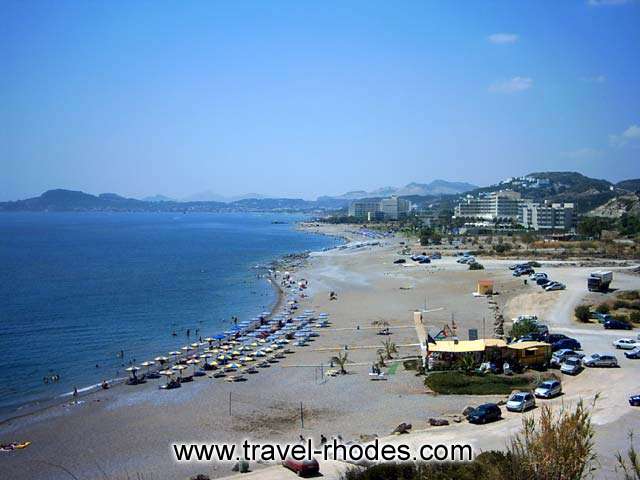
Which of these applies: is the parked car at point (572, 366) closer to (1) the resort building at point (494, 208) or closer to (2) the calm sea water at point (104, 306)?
(2) the calm sea water at point (104, 306)

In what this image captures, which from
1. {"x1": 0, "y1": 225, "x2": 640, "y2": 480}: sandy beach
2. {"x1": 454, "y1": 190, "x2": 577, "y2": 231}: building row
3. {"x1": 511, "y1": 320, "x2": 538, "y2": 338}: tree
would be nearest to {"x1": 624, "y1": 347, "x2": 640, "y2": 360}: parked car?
{"x1": 0, "y1": 225, "x2": 640, "y2": 480}: sandy beach

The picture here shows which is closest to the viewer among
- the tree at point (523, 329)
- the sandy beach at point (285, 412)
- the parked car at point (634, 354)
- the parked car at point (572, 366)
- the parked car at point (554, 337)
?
the sandy beach at point (285, 412)

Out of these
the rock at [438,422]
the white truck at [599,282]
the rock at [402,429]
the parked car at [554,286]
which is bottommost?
the rock at [402,429]

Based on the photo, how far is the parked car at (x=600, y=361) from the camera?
2342 centimetres

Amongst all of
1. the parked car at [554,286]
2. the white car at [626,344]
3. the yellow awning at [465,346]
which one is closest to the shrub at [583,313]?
the white car at [626,344]

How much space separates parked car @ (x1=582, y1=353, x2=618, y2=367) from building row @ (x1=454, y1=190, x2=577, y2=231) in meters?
82.0

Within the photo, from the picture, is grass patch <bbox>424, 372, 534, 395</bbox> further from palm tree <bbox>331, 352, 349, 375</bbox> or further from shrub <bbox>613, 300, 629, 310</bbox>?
shrub <bbox>613, 300, 629, 310</bbox>

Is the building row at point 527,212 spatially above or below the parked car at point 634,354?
above

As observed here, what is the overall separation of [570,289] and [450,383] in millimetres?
23148

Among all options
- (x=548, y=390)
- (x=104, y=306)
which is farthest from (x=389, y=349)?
(x=104, y=306)

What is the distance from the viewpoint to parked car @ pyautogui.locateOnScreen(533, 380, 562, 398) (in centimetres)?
1978

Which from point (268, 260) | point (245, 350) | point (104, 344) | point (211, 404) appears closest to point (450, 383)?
point (211, 404)

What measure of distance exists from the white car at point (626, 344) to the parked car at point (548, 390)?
768 centimetres

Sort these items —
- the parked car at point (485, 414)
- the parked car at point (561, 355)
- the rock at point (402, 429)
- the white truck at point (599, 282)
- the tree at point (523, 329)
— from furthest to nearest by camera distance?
1. the white truck at point (599, 282)
2. the tree at point (523, 329)
3. the parked car at point (561, 355)
4. the rock at point (402, 429)
5. the parked car at point (485, 414)
